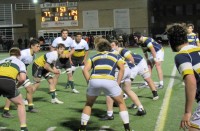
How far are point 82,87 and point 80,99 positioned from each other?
2438mm

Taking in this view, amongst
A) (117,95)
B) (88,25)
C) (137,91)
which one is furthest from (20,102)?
(88,25)

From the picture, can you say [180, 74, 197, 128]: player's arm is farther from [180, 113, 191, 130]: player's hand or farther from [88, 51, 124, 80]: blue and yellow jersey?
[88, 51, 124, 80]: blue and yellow jersey

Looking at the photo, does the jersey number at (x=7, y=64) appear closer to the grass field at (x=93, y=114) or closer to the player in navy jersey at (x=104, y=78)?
the player in navy jersey at (x=104, y=78)

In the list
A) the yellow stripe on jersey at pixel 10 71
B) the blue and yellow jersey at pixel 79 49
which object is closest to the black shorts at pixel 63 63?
the blue and yellow jersey at pixel 79 49

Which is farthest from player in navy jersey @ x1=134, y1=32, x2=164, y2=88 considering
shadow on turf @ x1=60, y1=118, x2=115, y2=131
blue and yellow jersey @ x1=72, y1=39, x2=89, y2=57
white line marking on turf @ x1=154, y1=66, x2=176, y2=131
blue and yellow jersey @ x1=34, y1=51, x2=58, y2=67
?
shadow on turf @ x1=60, y1=118, x2=115, y2=131

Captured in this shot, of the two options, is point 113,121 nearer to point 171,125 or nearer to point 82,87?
point 171,125

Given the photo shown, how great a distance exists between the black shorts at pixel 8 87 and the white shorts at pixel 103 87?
4.27ft

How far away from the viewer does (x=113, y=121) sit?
810cm

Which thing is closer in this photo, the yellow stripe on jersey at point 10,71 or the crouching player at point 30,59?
the yellow stripe on jersey at point 10,71

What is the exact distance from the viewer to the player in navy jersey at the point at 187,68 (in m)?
4.20

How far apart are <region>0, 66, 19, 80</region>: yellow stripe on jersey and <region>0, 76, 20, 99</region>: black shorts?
0.20 ft

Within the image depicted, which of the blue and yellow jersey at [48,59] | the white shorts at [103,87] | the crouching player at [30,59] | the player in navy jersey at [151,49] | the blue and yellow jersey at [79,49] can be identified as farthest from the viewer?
the blue and yellow jersey at [79,49]

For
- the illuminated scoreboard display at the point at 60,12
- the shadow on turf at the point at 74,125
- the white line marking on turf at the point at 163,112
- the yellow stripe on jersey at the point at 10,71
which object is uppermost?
the illuminated scoreboard display at the point at 60,12

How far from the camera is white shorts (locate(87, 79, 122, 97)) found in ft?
21.7
